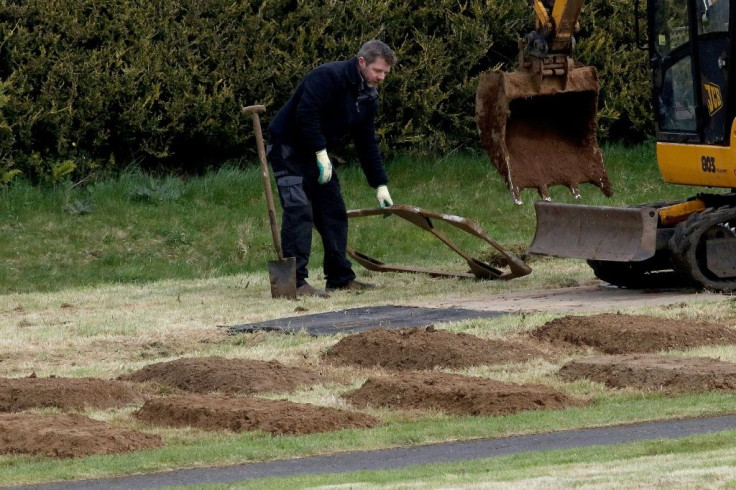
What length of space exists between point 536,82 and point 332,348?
4.46 meters

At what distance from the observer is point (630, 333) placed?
1029 cm

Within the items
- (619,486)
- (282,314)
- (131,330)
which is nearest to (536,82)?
(282,314)

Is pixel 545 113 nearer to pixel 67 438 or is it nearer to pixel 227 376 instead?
pixel 227 376

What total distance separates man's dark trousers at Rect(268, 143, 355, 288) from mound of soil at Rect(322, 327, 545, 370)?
3.32 meters

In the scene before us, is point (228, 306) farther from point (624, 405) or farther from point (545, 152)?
point (624, 405)

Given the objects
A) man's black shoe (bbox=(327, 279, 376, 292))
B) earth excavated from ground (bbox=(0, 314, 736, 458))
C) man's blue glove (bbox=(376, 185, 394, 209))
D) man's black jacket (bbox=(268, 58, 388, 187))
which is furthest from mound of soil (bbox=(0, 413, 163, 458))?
man's black shoe (bbox=(327, 279, 376, 292))

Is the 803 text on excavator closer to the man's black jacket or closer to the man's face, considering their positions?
the man's black jacket

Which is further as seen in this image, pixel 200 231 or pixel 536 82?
pixel 200 231

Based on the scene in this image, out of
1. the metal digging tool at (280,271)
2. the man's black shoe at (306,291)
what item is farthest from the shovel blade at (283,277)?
the man's black shoe at (306,291)

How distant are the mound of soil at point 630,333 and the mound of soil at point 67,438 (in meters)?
3.52

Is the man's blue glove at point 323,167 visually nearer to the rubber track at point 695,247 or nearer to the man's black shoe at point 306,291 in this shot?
the man's black shoe at point 306,291

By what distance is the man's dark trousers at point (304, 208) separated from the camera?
13562mm

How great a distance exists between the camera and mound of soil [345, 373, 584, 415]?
333 inches

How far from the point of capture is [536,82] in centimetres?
→ 1388
